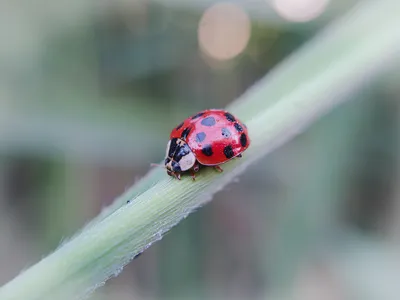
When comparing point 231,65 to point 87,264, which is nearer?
point 87,264

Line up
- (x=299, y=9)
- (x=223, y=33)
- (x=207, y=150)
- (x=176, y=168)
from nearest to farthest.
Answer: (x=176, y=168)
(x=207, y=150)
(x=299, y=9)
(x=223, y=33)

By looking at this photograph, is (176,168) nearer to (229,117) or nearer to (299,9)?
(229,117)

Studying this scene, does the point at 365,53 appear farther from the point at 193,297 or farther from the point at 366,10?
the point at 193,297

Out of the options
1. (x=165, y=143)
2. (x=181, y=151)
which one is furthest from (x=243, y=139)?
(x=165, y=143)

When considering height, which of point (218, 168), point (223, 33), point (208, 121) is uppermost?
point (223, 33)

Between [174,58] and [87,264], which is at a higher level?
[174,58]

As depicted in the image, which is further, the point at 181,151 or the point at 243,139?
the point at 181,151

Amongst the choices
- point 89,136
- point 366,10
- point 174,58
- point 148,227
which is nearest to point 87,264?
point 148,227
